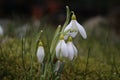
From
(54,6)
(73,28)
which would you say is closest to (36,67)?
(73,28)

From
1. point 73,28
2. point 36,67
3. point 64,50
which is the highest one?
point 73,28

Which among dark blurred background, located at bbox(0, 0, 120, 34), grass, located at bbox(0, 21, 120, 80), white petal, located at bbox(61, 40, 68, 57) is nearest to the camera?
white petal, located at bbox(61, 40, 68, 57)

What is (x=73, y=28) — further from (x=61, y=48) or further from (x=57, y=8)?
(x=57, y=8)

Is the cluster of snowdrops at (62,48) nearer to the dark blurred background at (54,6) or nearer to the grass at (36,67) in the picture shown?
the grass at (36,67)

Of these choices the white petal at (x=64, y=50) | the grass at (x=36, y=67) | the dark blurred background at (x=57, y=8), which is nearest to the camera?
the white petal at (x=64, y=50)

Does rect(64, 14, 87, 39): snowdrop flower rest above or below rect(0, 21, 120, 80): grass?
above

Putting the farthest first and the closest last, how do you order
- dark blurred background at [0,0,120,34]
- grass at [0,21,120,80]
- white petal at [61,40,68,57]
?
dark blurred background at [0,0,120,34]
grass at [0,21,120,80]
white petal at [61,40,68,57]

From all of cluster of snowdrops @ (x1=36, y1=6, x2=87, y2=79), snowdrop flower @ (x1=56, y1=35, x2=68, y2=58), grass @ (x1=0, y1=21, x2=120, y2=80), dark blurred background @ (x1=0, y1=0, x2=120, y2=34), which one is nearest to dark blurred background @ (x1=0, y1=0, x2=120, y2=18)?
dark blurred background @ (x1=0, y1=0, x2=120, y2=34)

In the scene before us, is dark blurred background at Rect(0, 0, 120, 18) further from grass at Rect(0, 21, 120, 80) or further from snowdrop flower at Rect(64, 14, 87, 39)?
snowdrop flower at Rect(64, 14, 87, 39)

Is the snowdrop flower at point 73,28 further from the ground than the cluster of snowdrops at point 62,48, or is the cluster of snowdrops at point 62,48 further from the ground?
the snowdrop flower at point 73,28

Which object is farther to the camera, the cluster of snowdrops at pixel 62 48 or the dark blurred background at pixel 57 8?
the dark blurred background at pixel 57 8

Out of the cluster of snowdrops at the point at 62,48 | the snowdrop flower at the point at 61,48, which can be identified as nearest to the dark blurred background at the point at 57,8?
the cluster of snowdrops at the point at 62,48

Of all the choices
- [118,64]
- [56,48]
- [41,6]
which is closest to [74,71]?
[118,64]
